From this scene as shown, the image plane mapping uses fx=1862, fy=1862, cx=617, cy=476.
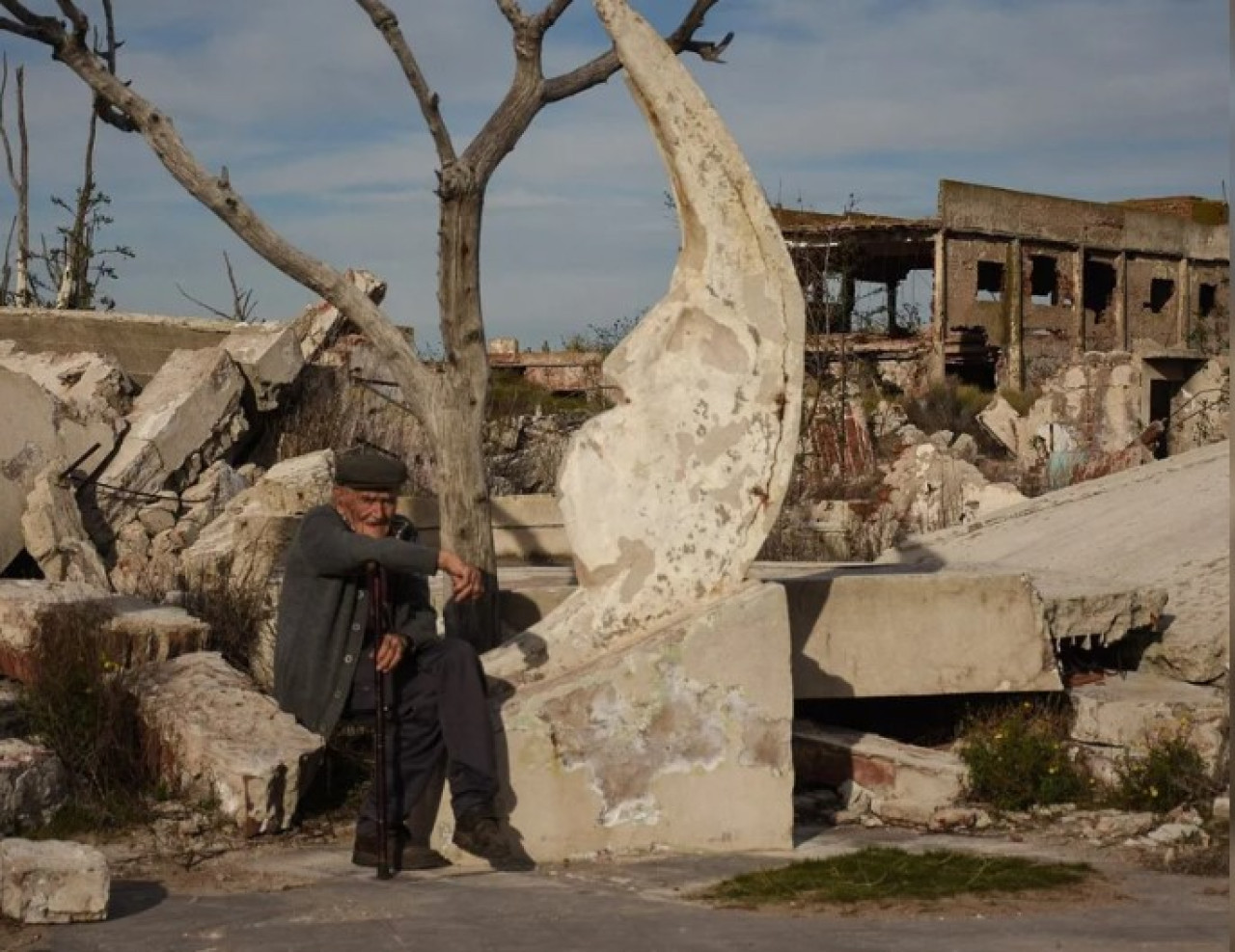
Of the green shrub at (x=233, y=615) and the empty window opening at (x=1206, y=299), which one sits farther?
the empty window opening at (x=1206, y=299)

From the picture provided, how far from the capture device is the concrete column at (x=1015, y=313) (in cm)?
3216

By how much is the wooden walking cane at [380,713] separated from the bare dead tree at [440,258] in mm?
2141

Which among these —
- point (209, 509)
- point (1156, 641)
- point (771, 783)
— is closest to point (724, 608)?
point (771, 783)

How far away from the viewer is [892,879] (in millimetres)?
6164

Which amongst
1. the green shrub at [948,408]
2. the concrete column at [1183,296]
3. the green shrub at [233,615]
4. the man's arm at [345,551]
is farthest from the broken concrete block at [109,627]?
the concrete column at [1183,296]

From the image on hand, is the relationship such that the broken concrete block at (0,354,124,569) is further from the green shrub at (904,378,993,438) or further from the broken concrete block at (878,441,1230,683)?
the green shrub at (904,378,993,438)

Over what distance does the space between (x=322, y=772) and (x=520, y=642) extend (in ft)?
3.63

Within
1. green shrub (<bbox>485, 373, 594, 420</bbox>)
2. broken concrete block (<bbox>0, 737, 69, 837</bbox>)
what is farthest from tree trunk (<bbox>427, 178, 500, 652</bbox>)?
green shrub (<bbox>485, 373, 594, 420</bbox>)

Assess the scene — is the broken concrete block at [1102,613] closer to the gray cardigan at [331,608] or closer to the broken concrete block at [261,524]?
the gray cardigan at [331,608]

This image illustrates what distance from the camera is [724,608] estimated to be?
686 centimetres

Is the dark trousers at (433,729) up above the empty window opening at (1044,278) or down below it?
below

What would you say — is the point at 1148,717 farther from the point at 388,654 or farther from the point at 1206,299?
the point at 1206,299

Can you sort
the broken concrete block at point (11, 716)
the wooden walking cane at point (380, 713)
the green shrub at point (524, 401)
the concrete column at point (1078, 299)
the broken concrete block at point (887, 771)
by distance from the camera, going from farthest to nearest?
the concrete column at point (1078, 299) → the green shrub at point (524, 401) → the broken concrete block at point (11, 716) → the broken concrete block at point (887, 771) → the wooden walking cane at point (380, 713)

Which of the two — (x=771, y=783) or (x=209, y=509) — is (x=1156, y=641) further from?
(x=209, y=509)
